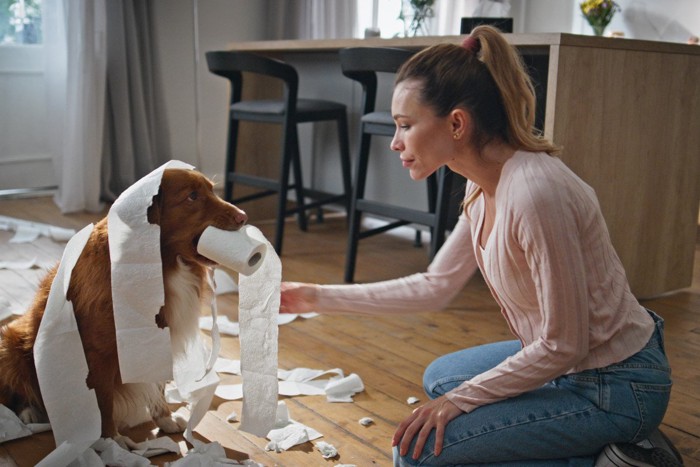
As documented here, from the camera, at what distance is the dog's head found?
150cm

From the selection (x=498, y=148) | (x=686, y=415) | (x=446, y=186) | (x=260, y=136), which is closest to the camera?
(x=498, y=148)

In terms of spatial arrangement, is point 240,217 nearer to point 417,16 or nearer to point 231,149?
point 231,149

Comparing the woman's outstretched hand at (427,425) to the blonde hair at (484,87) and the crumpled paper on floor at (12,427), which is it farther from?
the crumpled paper on floor at (12,427)

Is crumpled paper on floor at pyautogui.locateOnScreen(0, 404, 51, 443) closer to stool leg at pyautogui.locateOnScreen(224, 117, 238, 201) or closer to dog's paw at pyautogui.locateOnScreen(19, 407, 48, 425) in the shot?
dog's paw at pyautogui.locateOnScreen(19, 407, 48, 425)

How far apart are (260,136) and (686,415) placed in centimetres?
274

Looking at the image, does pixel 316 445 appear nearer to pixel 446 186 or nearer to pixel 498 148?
pixel 498 148

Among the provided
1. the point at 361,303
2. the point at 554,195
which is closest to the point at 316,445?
the point at 361,303

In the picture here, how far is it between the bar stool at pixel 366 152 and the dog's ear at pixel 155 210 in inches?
53.4

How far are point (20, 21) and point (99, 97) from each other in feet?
2.06

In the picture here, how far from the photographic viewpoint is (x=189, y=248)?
1528 mm

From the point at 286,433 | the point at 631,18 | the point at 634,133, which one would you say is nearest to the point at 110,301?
the point at 286,433

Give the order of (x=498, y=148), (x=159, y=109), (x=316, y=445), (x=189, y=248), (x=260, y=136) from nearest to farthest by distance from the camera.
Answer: (x=498, y=148) < (x=189, y=248) < (x=316, y=445) < (x=260, y=136) < (x=159, y=109)

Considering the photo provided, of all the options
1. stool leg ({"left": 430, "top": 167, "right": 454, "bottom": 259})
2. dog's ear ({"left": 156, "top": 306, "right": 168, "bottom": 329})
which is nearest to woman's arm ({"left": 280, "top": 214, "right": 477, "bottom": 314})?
dog's ear ({"left": 156, "top": 306, "right": 168, "bottom": 329})

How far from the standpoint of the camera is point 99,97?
4402 millimetres
